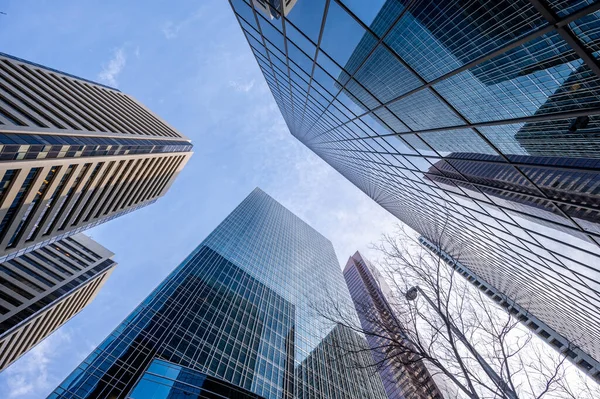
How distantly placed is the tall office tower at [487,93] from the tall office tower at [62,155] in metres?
35.1

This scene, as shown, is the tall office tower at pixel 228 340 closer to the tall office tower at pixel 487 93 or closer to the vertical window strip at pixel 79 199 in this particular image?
the tall office tower at pixel 487 93

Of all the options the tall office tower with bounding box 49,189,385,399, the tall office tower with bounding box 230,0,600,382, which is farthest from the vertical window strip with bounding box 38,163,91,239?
the tall office tower with bounding box 230,0,600,382

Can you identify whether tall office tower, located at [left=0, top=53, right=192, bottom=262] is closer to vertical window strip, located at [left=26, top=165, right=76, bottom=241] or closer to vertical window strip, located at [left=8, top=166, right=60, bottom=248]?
vertical window strip, located at [left=26, top=165, right=76, bottom=241]

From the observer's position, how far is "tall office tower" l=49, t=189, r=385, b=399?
29.0 meters

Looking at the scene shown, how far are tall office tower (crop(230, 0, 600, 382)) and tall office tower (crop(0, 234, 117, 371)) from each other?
202 ft

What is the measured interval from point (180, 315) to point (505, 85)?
4533cm

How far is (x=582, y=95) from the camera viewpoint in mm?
5367

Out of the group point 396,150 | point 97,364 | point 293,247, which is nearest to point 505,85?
point 396,150

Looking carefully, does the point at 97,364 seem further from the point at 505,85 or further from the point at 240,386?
the point at 505,85

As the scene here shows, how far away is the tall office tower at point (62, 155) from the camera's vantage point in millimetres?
33438

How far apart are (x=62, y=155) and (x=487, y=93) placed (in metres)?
48.7

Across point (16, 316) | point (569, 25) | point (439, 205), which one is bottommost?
point (16, 316)

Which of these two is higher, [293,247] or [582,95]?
[582,95]

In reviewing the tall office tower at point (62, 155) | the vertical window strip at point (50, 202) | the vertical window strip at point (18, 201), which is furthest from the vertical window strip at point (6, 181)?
the vertical window strip at point (50, 202)
